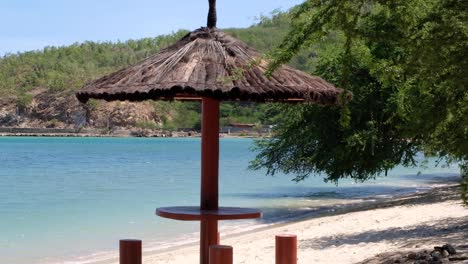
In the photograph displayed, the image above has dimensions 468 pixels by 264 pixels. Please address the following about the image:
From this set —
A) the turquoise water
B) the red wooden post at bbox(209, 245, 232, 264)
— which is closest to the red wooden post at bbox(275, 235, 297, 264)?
the red wooden post at bbox(209, 245, 232, 264)

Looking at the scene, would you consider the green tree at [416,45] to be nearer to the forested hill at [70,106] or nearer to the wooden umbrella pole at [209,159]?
the wooden umbrella pole at [209,159]

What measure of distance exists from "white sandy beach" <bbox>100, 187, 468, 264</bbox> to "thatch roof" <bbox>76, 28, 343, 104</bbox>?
4199 millimetres

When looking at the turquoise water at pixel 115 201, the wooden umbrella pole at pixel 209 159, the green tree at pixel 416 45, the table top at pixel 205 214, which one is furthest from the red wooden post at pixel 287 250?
the turquoise water at pixel 115 201

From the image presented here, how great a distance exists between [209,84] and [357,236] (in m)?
7.72

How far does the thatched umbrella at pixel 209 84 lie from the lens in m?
6.30

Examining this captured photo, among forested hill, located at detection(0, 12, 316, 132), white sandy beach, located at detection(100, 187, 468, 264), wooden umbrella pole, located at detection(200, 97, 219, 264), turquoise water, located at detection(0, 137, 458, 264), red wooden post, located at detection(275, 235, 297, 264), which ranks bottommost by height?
turquoise water, located at detection(0, 137, 458, 264)

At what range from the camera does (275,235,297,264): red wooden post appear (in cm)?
650

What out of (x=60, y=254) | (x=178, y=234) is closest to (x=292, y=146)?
(x=178, y=234)

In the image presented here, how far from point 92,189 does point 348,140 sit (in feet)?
57.5

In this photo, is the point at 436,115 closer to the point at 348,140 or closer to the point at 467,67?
the point at 467,67

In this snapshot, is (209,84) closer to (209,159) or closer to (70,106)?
(209,159)

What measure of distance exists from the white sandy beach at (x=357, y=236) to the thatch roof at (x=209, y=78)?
4.20 meters

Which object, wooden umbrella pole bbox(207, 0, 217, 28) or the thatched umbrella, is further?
wooden umbrella pole bbox(207, 0, 217, 28)

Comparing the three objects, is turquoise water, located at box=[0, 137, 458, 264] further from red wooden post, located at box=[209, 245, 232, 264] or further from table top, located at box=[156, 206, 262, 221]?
red wooden post, located at box=[209, 245, 232, 264]
